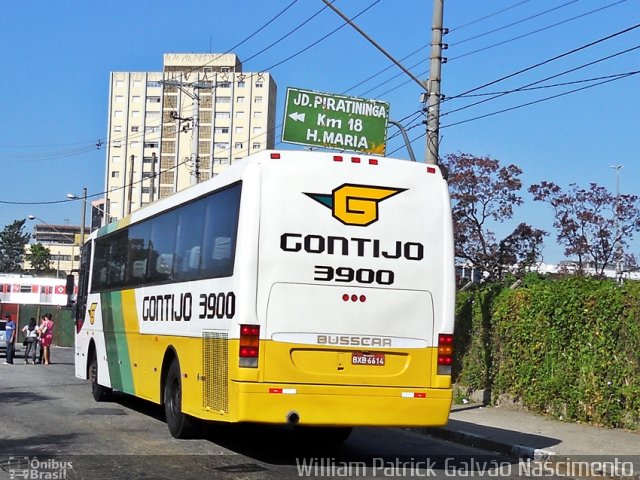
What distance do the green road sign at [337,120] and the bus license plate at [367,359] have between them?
10.4m

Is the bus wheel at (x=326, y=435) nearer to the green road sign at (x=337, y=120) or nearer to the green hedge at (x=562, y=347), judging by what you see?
the green hedge at (x=562, y=347)

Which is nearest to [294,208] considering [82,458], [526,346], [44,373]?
[82,458]

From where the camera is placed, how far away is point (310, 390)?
9852 millimetres

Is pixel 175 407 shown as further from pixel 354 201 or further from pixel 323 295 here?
pixel 354 201

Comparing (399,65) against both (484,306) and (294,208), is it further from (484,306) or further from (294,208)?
(294,208)

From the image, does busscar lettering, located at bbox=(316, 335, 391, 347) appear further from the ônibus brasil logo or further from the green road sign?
the green road sign

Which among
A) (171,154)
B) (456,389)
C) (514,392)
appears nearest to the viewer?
(514,392)

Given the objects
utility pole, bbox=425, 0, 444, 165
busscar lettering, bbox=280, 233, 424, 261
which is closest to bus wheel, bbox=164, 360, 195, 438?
busscar lettering, bbox=280, 233, 424, 261

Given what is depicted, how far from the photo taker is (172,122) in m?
102

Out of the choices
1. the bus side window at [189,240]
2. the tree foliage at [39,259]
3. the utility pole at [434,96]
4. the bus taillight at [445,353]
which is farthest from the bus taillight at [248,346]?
the tree foliage at [39,259]

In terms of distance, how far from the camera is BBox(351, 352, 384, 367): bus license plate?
398 inches

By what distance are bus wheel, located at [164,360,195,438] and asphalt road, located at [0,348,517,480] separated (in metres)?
0.14

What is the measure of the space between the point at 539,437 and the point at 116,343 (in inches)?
288

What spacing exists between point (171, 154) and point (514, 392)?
89659 millimetres
